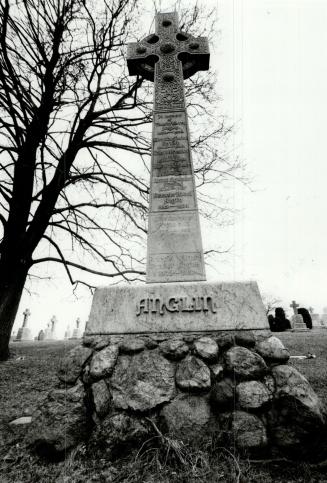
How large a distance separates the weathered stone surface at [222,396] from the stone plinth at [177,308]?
17.0 inches

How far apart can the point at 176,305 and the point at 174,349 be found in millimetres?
369

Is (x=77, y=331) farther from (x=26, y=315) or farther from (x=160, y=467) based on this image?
(x=160, y=467)

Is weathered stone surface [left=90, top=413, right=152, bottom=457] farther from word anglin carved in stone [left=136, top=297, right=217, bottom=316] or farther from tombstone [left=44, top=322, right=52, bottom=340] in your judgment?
tombstone [left=44, top=322, right=52, bottom=340]

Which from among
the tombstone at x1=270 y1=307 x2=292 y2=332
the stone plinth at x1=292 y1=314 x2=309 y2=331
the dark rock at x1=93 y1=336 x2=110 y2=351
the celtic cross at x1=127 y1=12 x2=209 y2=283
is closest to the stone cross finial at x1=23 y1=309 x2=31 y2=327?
the tombstone at x1=270 y1=307 x2=292 y2=332

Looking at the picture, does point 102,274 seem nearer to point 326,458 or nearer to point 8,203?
point 8,203

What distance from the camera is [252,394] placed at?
208 cm

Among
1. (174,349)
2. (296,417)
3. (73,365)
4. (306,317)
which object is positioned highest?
(306,317)

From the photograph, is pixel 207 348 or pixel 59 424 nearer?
pixel 59 424

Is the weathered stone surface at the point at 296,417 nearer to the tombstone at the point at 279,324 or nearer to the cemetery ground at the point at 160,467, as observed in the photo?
the cemetery ground at the point at 160,467

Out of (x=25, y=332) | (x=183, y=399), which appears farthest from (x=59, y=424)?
(x=25, y=332)

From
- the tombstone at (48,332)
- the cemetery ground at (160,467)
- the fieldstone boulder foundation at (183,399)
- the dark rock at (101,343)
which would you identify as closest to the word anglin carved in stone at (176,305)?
the fieldstone boulder foundation at (183,399)

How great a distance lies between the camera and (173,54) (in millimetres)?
4070

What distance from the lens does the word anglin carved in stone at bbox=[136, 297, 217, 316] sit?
251cm

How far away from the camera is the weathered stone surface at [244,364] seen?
2.18 m
